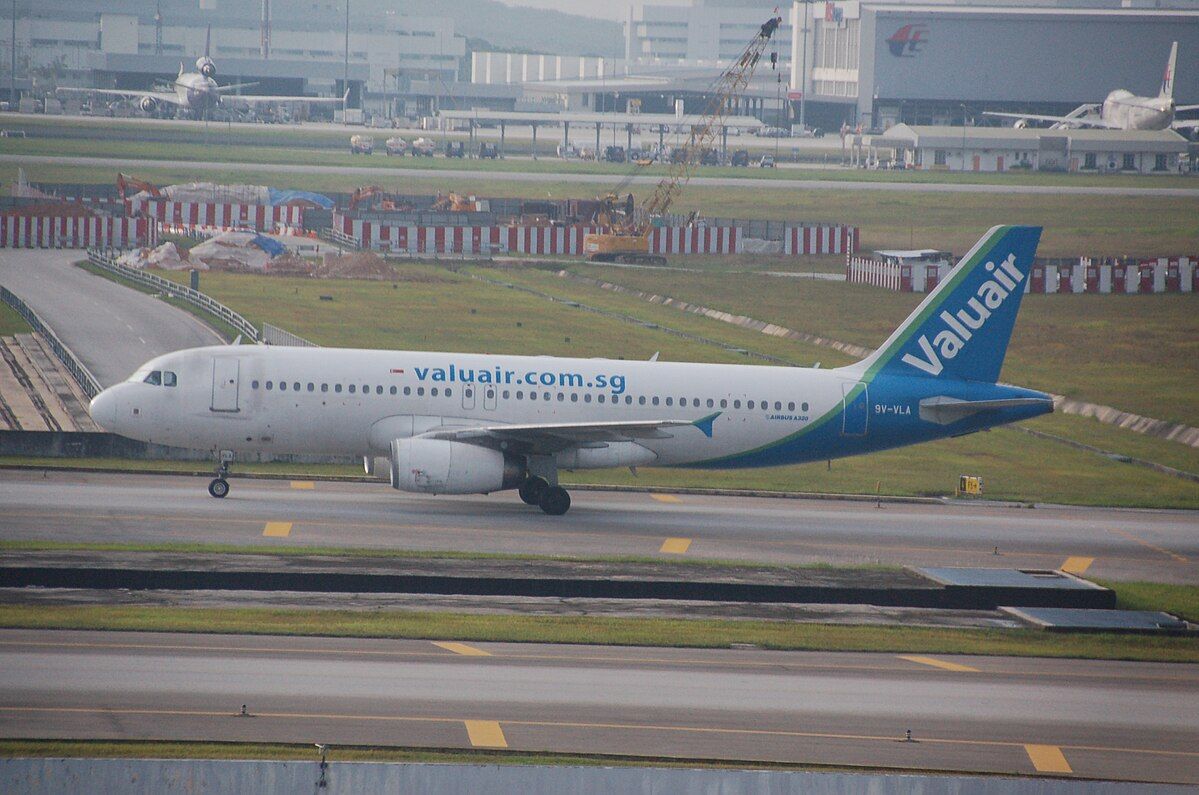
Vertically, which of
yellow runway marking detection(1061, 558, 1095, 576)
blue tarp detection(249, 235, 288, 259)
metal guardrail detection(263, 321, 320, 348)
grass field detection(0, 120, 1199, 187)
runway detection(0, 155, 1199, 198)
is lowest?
yellow runway marking detection(1061, 558, 1095, 576)

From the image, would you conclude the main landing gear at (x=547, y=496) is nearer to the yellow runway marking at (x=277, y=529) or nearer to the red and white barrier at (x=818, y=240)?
the yellow runway marking at (x=277, y=529)

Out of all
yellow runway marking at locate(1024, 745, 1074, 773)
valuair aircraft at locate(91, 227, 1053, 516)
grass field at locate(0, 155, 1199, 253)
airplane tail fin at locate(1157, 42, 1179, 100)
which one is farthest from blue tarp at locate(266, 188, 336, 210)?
yellow runway marking at locate(1024, 745, 1074, 773)

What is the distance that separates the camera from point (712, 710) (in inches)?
935

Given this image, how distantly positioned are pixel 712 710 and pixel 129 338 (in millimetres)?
45512

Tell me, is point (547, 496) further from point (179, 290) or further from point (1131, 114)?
point (1131, 114)

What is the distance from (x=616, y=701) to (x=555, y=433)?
15.7 metres

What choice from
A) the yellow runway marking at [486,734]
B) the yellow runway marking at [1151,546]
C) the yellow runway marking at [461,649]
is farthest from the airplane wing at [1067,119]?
the yellow runway marking at [486,734]

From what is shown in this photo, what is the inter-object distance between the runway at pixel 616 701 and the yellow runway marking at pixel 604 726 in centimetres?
5

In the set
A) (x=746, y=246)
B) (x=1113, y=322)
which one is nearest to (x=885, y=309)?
(x=1113, y=322)

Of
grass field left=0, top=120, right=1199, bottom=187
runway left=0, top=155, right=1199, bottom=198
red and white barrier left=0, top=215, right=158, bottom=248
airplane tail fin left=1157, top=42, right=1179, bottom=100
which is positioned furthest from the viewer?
airplane tail fin left=1157, top=42, right=1179, bottom=100

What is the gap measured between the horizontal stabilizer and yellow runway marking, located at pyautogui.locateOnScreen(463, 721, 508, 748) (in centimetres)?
2313

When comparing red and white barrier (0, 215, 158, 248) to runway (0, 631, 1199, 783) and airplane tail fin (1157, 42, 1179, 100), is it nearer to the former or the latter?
runway (0, 631, 1199, 783)

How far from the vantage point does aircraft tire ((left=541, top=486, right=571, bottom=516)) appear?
1591 inches

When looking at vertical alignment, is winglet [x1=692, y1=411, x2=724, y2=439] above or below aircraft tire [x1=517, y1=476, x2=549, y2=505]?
above
